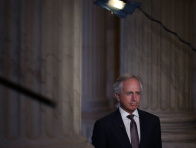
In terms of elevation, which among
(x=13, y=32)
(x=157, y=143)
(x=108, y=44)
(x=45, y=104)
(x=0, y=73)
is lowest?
(x=157, y=143)

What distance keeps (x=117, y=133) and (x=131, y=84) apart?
74cm

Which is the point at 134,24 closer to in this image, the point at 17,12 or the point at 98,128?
the point at 98,128

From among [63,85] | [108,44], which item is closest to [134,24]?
[63,85]

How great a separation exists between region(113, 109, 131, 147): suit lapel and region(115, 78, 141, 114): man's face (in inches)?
6.8

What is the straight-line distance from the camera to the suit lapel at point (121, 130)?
5.50 m

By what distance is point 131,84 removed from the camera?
5.63 meters

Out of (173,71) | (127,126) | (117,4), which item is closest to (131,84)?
(127,126)

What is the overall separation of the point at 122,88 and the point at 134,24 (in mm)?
4425

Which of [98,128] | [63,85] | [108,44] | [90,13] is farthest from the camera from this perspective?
[108,44]

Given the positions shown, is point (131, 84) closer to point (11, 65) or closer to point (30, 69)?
point (30, 69)

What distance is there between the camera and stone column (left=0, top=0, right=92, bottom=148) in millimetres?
4656

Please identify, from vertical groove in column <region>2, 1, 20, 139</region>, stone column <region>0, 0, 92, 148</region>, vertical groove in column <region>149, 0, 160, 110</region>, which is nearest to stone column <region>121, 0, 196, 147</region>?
vertical groove in column <region>149, 0, 160, 110</region>

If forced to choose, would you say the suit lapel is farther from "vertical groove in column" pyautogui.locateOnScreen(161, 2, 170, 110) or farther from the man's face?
"vertical groove in column" pyautogui.locateOnScreen(161, 2, 170, 110)

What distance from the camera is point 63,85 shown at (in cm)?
502
